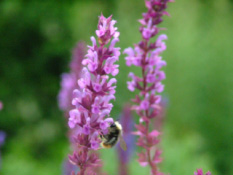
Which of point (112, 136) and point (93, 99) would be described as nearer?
point (93, 99)

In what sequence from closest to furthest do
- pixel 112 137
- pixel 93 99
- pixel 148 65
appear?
pixel 93 99
pixel 148 65
pixel 112 137

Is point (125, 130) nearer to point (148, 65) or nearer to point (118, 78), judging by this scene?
point (148, 65)

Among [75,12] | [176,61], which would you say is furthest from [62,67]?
[176,61]

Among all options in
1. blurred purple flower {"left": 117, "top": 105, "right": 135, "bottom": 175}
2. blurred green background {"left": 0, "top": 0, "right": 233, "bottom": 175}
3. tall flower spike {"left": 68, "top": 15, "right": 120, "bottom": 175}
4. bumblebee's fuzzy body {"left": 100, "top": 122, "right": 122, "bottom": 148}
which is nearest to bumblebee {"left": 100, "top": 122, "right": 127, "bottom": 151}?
bumblebee's fuzzy body {"left": 100, "top": 122, "right": 122, "bottom": 148}

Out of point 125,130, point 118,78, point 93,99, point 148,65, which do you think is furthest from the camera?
point 118,78

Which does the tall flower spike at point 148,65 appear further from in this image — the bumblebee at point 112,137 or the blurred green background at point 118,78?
the blurred green background at point 118,78

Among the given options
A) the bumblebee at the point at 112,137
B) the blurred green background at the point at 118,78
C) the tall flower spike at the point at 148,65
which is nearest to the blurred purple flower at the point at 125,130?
the bumblebee at the point at 112,137

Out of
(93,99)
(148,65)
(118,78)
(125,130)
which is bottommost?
(93,99)

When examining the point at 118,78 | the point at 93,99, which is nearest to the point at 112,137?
the point at 93,99
